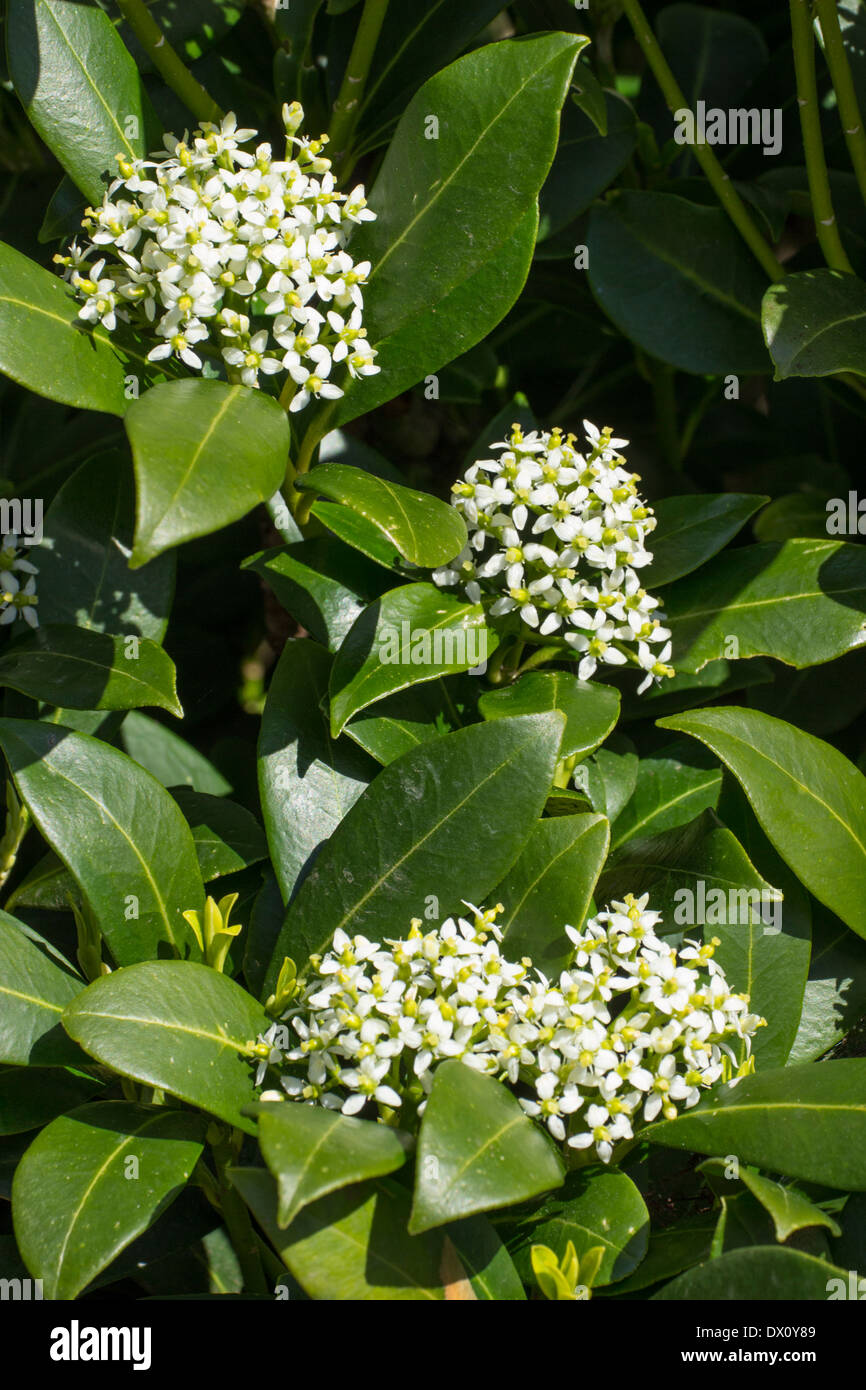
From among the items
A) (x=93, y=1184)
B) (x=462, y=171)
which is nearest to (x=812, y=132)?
(x=462, y=171)

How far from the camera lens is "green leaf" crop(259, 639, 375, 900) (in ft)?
6.04

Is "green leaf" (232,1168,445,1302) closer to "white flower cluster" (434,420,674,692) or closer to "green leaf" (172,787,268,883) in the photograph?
"green leaf" (172,787,268,883)

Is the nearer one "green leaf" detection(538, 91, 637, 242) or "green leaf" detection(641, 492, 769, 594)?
"green leaf" detection(641, 492, 769, 594)

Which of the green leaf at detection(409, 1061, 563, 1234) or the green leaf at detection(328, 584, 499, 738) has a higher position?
the green leaf at detection(328, 584, 499, 738)

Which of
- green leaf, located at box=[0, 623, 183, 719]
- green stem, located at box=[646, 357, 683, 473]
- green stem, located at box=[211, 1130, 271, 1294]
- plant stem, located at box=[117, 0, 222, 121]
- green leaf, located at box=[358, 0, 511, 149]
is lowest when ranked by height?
green stem, located at box=[211, 1130, 271, 1294]

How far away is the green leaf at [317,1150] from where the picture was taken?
125cm

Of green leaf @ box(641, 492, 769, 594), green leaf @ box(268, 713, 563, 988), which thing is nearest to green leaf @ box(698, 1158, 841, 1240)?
green leaf @ box(268, 713, 563, 988)

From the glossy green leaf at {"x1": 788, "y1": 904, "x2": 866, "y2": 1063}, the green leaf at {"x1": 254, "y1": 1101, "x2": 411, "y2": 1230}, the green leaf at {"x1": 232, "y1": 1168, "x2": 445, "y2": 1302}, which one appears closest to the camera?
the green leaf at {"x1": 254, "y1": 1101, "x2": 411, "y2": 1230}

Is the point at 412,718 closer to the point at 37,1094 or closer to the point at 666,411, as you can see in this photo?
the point at 37,1094

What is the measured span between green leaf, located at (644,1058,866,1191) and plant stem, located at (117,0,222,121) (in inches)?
72.0

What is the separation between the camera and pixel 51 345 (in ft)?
5.51

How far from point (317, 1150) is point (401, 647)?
2.47 feet
